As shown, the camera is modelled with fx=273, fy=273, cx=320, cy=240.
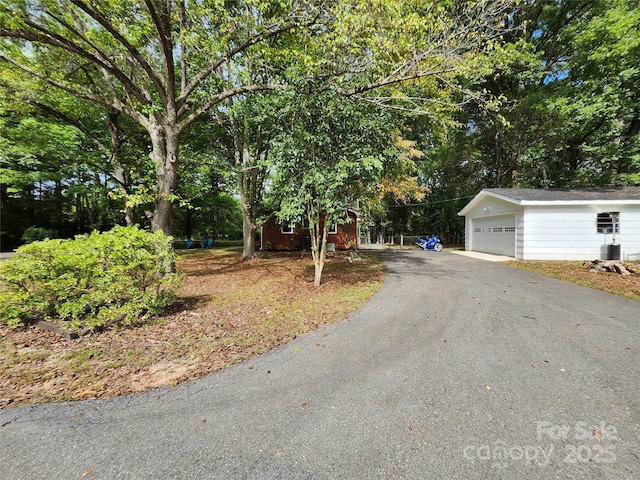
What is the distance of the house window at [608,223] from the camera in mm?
11586

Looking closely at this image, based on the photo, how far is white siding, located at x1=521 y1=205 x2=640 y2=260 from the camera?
456 inches

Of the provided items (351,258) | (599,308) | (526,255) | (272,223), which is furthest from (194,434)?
(272,223)

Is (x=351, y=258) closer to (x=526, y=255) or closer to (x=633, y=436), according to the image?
(x=526, y=255)

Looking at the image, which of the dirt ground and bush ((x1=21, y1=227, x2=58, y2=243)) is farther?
bush ((x1=21, y1=227, x2=58, y2=243))

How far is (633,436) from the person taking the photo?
191cm

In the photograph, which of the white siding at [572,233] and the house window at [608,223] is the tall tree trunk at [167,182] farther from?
the house window at [608,223]

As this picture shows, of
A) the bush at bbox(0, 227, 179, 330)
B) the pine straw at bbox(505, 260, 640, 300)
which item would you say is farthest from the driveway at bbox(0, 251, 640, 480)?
the pine straw at bbox(505, 260, 640, 300)

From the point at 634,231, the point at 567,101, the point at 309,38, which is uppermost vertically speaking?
the point at 567,101

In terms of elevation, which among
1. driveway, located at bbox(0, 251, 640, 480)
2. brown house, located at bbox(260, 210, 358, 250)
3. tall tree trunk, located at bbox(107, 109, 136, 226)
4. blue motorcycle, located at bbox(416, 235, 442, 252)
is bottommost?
driveway, located at bbox(0, 251, 640, 480)

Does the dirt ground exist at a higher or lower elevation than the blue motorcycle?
lower

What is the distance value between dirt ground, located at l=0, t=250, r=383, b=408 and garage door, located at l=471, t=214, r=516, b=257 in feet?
35.7

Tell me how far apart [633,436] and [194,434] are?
122 inches

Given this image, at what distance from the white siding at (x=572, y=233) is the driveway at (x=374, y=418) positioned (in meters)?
9.99

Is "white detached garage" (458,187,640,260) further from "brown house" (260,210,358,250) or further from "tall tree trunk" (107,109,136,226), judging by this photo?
"tall tree trunk" (107,109,136,226)
